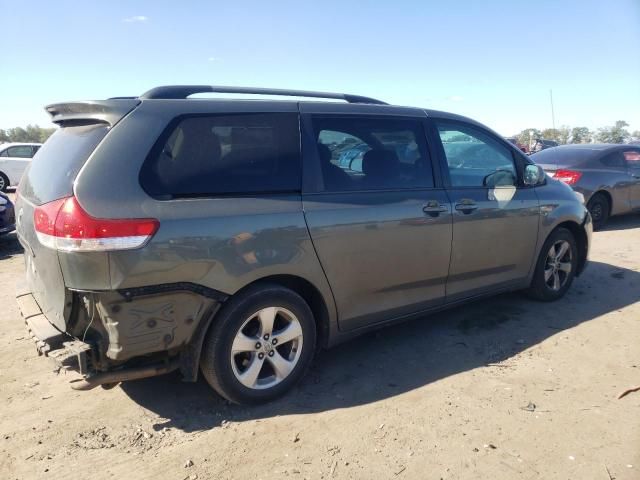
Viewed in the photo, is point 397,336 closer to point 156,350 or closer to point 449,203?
point 449,203

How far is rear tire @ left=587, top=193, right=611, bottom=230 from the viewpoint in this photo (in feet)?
29.9

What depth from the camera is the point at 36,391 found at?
341 centimetres

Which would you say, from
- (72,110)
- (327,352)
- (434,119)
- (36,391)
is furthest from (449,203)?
(36,391)

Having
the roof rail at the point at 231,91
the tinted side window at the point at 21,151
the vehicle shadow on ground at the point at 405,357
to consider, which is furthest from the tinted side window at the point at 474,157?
the tinted side window at the point at 21,151

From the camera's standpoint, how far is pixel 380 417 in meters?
3.08

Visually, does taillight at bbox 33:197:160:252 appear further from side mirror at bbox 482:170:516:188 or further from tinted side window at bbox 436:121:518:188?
side mirror at bbox 482:170:516:188

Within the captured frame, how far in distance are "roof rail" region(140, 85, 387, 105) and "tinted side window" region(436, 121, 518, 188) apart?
66cm

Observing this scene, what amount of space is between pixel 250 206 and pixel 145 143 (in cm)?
68

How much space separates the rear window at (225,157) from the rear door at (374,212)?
0.16 meters

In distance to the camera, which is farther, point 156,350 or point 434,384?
point 434,384

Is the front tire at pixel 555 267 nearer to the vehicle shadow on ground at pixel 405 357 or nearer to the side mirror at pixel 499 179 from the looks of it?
the vehicle shadow on ground at pixel 405 357

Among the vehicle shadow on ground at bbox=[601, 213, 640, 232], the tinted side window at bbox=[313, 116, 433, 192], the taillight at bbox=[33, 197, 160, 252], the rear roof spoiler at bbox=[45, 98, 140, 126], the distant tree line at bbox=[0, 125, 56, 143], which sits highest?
the distant tree line at bbox=[0, 125, 56, 143]

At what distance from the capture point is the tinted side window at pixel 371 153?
3.49m

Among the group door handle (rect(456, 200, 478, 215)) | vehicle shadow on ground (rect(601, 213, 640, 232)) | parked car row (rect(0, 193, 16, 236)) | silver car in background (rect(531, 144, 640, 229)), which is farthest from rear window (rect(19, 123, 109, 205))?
vehicle shadow on ground (rect(601, 213, 640, 232))
